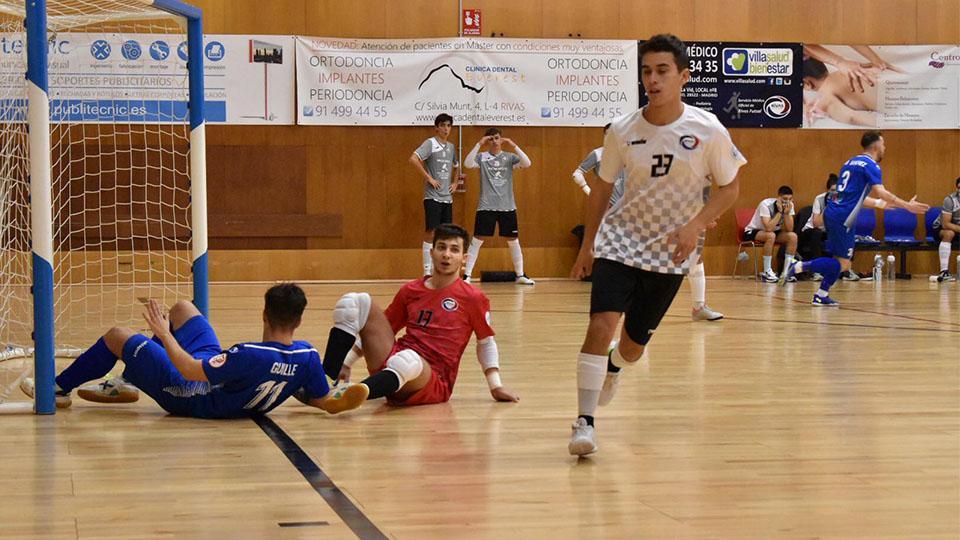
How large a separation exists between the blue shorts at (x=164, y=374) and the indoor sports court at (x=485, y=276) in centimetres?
2

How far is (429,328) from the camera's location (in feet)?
19.2

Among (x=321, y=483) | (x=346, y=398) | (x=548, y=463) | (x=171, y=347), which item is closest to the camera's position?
(x=321, y=483)

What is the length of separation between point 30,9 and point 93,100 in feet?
31.5

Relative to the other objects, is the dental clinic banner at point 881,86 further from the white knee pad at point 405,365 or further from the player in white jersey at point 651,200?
the player in white jersey at point 651,200

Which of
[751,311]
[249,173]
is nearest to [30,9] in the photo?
[751,311]

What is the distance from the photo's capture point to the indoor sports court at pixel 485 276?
160 inches

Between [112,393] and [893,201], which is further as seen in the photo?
[893,201]

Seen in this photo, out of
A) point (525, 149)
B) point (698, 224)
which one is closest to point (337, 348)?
point (698, 224)

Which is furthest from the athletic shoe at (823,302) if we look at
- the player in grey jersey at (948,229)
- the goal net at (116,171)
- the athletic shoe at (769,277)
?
the goal net at (116,171)

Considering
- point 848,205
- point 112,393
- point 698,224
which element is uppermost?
point 848,205

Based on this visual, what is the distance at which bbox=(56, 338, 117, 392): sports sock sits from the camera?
5.54m

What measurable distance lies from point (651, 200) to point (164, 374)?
223cm

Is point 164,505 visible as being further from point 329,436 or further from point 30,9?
point 30,9

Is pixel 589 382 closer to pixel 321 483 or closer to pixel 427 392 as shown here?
pixel 321 483
